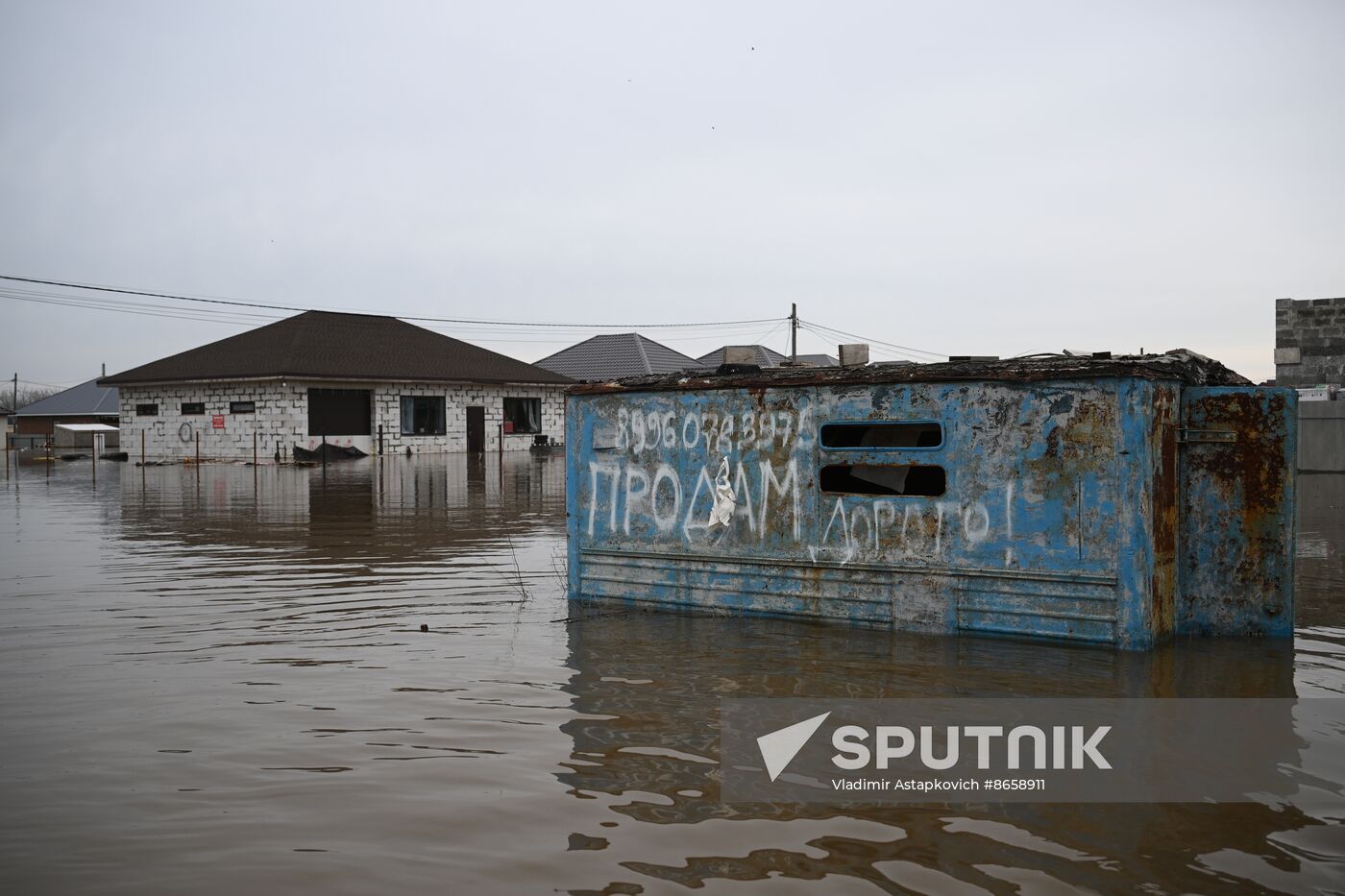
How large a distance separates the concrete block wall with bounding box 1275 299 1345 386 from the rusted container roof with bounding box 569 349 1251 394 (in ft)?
57.0

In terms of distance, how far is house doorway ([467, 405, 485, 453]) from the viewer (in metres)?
40.3

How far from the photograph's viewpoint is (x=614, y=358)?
50594 millimetres

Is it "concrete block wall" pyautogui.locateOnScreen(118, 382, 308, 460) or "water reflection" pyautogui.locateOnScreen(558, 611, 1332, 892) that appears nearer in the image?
"water reflection" pyautogui.locateOnScreen(558, 611, 1332, 892)

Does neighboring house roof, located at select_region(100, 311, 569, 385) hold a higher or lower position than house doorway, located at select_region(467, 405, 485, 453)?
higher

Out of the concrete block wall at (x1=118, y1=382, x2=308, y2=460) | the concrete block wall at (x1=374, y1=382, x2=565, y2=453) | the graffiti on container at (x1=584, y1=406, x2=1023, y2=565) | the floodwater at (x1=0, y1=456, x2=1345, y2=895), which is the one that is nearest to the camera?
the floodwater at (x1=0, y1=456, x2=1345, y2=895)

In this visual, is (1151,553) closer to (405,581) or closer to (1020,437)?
(1020,437)

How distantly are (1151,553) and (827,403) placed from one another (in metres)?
2.06

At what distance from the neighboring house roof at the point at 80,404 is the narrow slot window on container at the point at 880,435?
65364 mm

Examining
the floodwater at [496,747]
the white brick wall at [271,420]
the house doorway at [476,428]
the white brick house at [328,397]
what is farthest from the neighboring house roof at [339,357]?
the floodwater at [496,747]

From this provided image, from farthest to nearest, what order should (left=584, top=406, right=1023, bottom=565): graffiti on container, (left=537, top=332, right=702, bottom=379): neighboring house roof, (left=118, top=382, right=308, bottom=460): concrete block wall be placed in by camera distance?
1. (left=537, top=332, right=702, bottom=379): neighboring house roof
2. (left=118, top=382, right=308, bottom=460): concrete block wall
3. (left=584, top=406, right=1023, bottom=565): graffiti on container

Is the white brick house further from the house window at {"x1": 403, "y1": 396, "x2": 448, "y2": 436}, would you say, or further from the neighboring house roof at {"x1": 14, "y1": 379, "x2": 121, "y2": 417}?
the neighboring house roof at {"x1": 14, "y1": 379, "x2": 121, "y2": 417}

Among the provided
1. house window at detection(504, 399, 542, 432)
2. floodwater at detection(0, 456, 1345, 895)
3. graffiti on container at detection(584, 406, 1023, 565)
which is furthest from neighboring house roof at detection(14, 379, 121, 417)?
graffiti on container at detection(584, 406, 1023, 565)

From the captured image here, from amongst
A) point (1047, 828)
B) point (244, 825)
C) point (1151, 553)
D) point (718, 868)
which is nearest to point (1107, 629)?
point (1151, 553)

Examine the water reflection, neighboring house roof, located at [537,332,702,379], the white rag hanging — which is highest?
neighboring house roof, located at [537,332,702,379]
